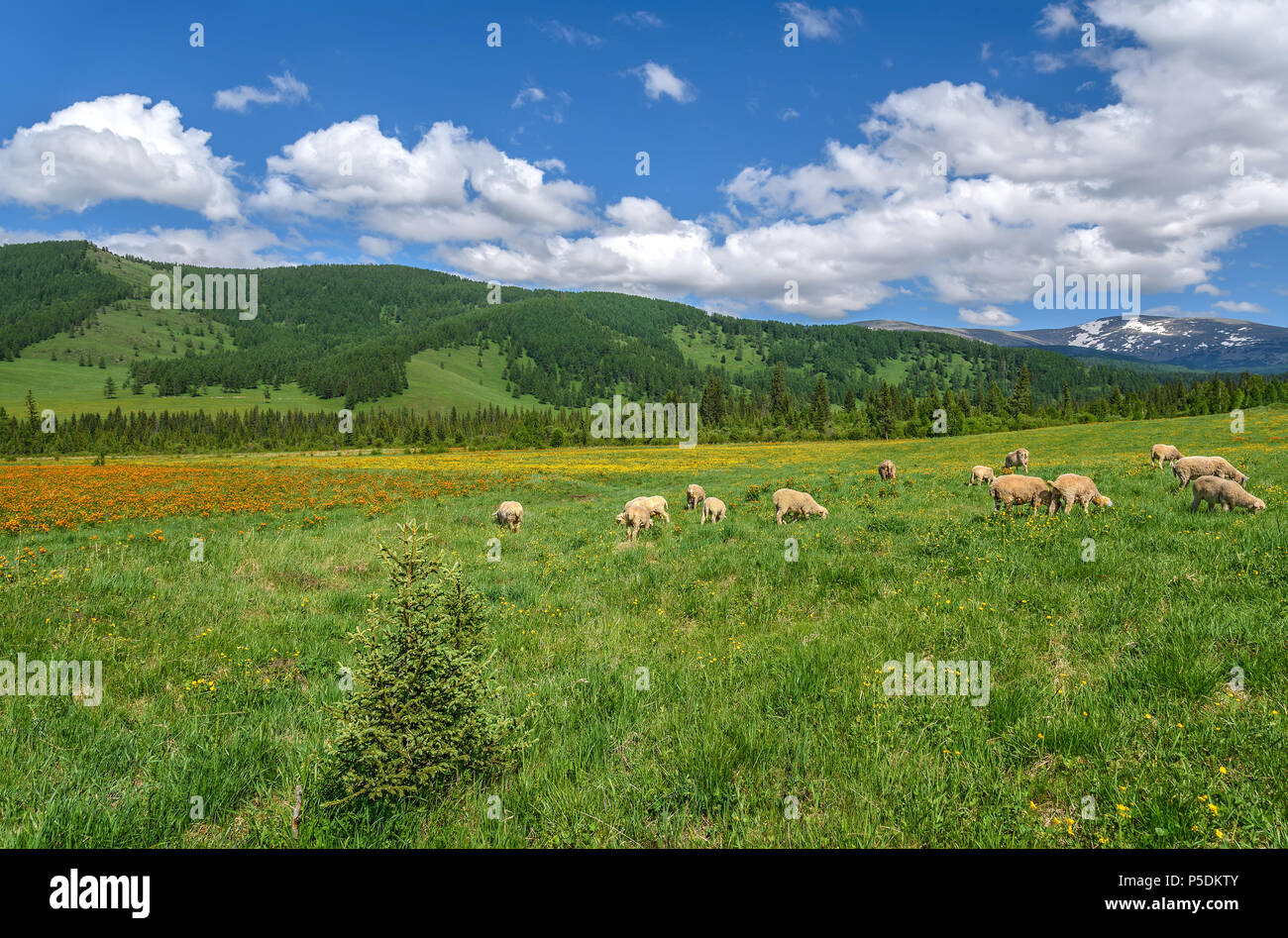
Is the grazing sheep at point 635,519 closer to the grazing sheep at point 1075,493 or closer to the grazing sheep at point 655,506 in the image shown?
the grazing sheep at point 655,506

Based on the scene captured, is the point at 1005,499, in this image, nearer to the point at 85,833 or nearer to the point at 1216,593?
the point at 1216,593

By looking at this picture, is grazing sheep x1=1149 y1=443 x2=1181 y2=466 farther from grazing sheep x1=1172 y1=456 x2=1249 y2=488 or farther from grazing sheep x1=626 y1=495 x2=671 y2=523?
grazing sheep x1=626 y1=495 x2=671 y2=523

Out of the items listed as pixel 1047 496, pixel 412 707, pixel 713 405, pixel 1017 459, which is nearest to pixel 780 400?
pixel 713 405

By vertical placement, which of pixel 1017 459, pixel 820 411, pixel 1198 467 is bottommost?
pixel 1198 467

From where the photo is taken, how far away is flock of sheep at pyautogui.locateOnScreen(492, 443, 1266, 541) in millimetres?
11078

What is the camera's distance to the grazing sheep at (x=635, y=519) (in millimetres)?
16148

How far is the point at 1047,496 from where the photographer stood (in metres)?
13.7

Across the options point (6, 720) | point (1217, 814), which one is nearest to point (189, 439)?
point (6, 720)

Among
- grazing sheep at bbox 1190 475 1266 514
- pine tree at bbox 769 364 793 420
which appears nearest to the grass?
grazing sheep at bbox 1190 475 1266 514

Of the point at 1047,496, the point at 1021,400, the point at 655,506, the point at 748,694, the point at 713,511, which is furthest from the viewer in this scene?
the point at 1021,400

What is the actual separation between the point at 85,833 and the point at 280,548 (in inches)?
445

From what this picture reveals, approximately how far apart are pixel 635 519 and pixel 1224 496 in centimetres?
1365

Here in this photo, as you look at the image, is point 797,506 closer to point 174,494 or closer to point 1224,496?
point 1224,496

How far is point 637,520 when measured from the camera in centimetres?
1623
